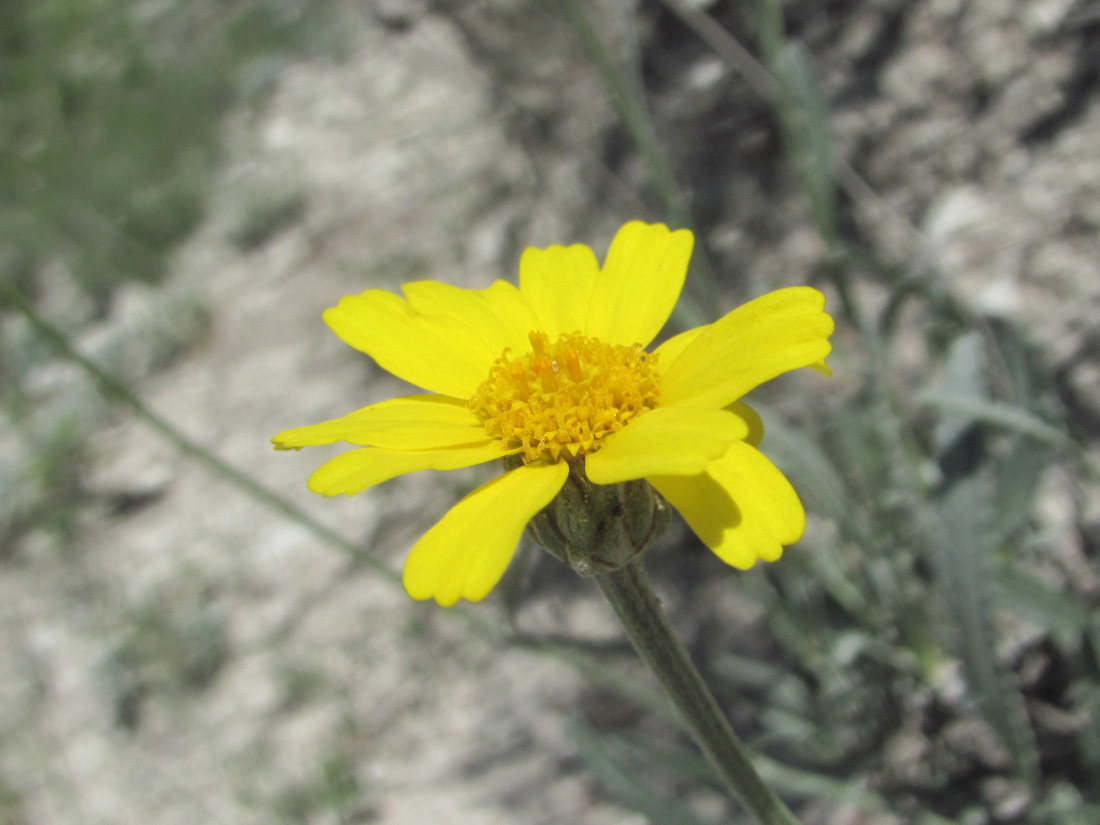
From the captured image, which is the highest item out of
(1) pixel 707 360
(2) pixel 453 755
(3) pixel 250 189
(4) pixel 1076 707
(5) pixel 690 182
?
(3) pixel 250 189

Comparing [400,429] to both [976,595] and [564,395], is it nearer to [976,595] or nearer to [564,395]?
[564,395]

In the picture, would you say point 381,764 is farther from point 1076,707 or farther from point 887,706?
point 1076,707

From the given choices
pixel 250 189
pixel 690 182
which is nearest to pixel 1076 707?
pixel 690 182

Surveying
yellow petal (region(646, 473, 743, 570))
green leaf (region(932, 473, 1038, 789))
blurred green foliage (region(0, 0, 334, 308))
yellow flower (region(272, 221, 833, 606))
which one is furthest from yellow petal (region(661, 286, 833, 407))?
blurred green foliage (region(0, 0, 334, 308))

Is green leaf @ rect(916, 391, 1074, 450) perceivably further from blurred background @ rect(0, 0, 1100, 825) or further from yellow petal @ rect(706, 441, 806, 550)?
yellow petal @ rect(706, 441, 806, 550)

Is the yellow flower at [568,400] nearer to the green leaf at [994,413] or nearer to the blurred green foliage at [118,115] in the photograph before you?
the green leaf at [994,413]
